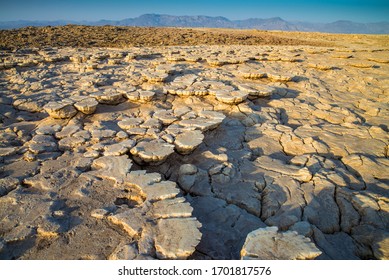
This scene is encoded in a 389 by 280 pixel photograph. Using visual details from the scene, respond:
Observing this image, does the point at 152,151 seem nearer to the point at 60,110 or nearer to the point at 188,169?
the point at 188,169

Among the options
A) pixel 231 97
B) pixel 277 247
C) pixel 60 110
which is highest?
pixel 231 97

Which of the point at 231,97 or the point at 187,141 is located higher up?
the point at 231,97

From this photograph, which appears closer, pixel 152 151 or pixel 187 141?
pixel 152 151

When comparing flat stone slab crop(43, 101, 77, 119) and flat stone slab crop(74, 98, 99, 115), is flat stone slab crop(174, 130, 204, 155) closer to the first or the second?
flat stone slab crop(74, 98, 99, 115)

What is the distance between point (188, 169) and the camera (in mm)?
2670

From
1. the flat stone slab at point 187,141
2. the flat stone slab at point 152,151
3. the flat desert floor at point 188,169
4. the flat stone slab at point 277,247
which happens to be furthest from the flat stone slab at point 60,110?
the flat stone slab at point 277,247

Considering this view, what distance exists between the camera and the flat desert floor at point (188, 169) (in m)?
1.75

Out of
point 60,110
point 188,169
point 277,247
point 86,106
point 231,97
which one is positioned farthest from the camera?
point 231,97

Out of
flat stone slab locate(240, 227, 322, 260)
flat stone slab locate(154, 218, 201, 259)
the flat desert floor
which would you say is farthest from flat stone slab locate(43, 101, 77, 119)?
flat stone slab locate(240, 227, 322, 260)

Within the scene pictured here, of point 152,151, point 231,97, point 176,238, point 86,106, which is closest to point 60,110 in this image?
point 86,106

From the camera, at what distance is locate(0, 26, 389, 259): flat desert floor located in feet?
5.75

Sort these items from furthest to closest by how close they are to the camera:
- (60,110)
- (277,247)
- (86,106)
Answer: (86,106)
(60,110)
(277,247)

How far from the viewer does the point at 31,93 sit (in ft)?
14.8

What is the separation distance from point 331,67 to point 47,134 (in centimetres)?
758
